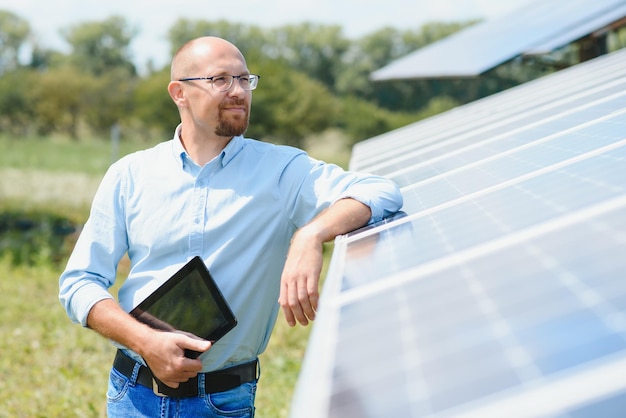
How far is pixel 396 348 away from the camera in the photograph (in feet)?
5.28

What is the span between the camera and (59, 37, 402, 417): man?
9.58 feet

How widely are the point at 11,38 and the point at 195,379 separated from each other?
3891 inches

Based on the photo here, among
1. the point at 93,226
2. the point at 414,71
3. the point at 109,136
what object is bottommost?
the point at 109,136

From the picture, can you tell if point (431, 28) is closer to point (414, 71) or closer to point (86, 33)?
point (86, 33)

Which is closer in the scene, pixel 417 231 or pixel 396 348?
pixel 396 348

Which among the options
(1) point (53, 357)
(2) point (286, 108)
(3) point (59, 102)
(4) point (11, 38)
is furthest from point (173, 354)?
(4) point (11, 38)

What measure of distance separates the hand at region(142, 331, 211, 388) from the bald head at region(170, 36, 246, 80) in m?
0.93

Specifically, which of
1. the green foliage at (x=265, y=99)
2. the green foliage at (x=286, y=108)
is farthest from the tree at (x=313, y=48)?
the green foliage at (x=286, y=108)

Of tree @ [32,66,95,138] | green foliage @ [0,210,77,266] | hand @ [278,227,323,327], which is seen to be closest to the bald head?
hand @ [278,227,323,327]

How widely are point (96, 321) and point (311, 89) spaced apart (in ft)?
184

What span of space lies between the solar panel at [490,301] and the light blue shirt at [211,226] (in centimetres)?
42

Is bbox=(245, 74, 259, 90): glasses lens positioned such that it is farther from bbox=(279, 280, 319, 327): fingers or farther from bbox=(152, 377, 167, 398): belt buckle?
bbox=(152, 377, 167, 398): belt buckle

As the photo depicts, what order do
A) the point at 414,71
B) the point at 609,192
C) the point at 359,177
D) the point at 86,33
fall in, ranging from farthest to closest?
the point at 86,33, the point at 414,71, the point at 359,177, the point at 609,192

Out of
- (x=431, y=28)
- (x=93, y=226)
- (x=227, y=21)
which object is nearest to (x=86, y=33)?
(x=227, y=21)
